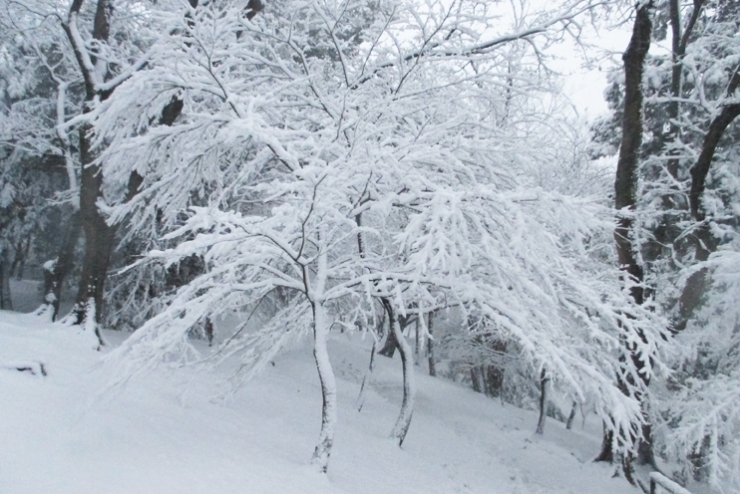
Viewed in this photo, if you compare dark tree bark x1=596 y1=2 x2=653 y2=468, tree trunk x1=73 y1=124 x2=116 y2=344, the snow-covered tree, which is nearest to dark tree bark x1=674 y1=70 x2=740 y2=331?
dark tree bark x1=596 y1=2 x2=653 y2=468

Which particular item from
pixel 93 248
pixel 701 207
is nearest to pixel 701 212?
pixel 701 207

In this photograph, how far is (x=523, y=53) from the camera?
7965 millimetres

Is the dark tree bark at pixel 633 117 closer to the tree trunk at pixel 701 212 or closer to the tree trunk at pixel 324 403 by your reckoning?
the tree trunk at pixel 701 212

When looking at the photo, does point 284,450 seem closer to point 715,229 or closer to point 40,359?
point 40,359

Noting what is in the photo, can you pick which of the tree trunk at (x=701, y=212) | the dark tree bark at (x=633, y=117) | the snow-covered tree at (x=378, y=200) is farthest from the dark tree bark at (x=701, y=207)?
the snow-covered tree at (x=378, y=200)

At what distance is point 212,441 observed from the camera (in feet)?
17.0

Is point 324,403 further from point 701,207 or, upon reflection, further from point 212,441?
point 701,207

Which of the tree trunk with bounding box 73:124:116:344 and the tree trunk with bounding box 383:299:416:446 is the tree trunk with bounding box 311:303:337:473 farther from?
the tree trunk with bounding box 73:124:116:344

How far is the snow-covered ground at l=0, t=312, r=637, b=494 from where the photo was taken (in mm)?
3852

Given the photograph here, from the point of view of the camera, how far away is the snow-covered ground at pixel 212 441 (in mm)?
3852

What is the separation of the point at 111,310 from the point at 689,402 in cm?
1509

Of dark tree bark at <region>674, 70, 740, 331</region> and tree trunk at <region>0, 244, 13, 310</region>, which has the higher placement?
dark tree bark at <region>674, 70, 740, 331</region>

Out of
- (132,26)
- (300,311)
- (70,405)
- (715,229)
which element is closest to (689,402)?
(715,229)

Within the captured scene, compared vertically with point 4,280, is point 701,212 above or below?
above
